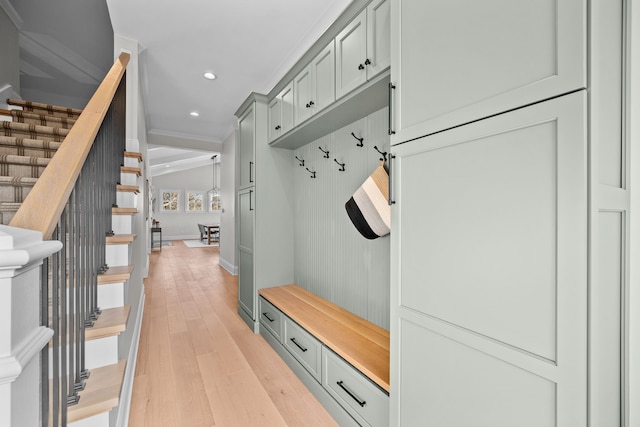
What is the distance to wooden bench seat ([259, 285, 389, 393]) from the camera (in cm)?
152

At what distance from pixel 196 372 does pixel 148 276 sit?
373cm

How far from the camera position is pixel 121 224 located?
6.05 ft

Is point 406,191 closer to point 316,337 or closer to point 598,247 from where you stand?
point 598,247

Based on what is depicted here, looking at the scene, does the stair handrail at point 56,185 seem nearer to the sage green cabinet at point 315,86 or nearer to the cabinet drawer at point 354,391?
the sage green cabinet at point 315,86

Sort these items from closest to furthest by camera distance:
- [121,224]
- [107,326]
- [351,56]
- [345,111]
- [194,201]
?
[107,326]
[351,56]
[121,224]
[345,111]
[194,201]

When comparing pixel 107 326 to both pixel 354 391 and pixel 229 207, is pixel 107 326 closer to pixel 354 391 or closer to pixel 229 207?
pixel 354 391

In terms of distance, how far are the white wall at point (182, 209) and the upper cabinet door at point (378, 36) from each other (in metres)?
12.0

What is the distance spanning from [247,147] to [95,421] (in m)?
2.42

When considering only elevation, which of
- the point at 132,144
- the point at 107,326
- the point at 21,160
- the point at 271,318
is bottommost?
the point at 271,318

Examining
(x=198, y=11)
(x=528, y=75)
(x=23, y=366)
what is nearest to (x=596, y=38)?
(x=528, y=75)

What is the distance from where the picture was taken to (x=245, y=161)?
3.12 meters

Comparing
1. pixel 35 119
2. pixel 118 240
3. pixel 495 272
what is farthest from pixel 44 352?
pixel 35 119

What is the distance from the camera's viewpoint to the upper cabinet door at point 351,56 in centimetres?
160

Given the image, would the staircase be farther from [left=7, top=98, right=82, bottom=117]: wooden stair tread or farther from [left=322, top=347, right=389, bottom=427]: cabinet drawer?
[left=322, top=347, right=389, bottom=427]: cabinet drawer
